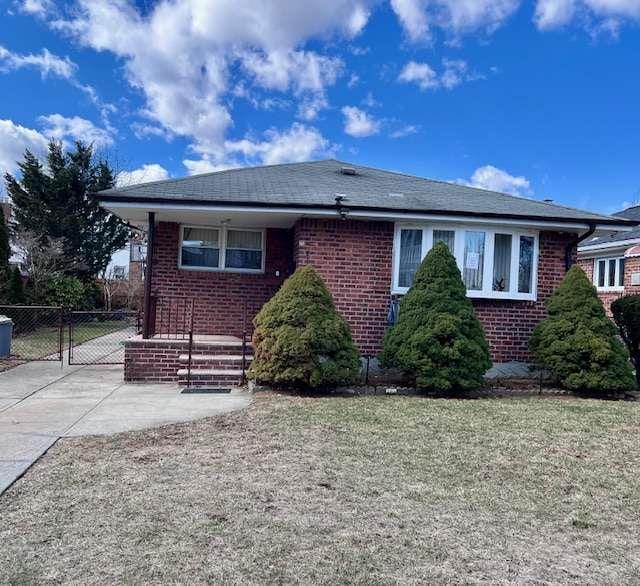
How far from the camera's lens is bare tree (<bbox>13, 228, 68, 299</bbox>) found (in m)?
18.2

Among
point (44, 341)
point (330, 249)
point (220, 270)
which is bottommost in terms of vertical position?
point (44, 341)

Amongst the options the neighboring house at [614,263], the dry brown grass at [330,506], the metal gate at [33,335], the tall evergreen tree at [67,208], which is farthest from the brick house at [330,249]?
the tall evergreen tree at [67,208]

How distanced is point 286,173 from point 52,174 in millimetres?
15271

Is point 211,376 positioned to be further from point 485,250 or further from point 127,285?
point 127,285

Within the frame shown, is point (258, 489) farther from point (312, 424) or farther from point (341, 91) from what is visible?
point (341, 91)

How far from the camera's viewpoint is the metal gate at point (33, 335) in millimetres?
9831

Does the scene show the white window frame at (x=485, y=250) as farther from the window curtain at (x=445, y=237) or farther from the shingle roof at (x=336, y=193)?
the shingle roof at (x=336, y=193)

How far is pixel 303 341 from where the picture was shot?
23.1ft

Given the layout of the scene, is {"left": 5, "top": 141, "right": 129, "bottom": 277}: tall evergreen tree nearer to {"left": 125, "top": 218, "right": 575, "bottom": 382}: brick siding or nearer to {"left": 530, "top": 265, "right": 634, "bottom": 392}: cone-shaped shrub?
{"left": 125, "top": 218, "right": 575, "bottom": 382}: brick siding

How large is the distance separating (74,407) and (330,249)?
4.67 metres

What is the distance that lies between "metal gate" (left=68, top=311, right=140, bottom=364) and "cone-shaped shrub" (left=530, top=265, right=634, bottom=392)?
7307 mm

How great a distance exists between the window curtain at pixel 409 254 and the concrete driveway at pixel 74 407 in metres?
3.54

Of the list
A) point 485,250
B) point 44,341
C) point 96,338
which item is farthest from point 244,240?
point 44,341

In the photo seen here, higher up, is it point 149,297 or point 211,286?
point 211,286
